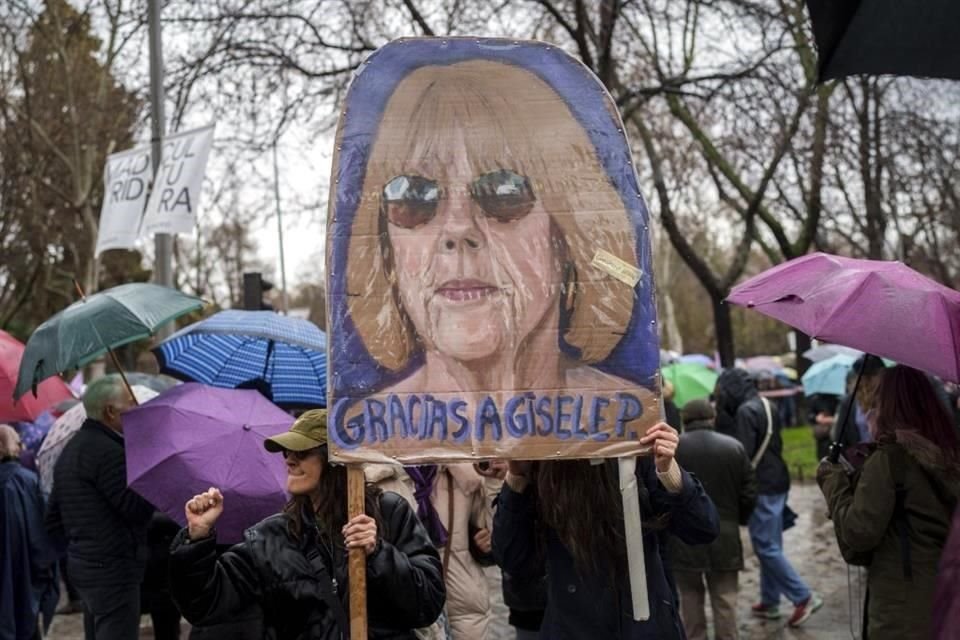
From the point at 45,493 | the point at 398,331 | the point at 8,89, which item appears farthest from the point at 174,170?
the point at 8,89

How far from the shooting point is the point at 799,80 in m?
11.7

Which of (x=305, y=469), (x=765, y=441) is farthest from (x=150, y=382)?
(x=305, y=469)

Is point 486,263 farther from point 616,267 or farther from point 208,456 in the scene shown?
point 208,456

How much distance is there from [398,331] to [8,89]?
755 inches

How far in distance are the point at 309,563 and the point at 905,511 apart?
6.88ft

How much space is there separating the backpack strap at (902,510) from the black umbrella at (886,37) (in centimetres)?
134

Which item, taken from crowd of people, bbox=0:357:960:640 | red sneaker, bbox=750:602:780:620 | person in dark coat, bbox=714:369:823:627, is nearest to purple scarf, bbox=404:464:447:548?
crowd of people, bbox=0:357:960:640

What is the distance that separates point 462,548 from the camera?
5.66 m

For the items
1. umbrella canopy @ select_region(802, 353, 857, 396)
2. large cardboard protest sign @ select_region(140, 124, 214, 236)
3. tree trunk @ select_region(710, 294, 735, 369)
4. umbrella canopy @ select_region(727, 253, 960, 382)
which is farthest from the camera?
tree trunk @ select_region(710, 294, 735, 369)

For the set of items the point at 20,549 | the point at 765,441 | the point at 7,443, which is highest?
the point at 7,443

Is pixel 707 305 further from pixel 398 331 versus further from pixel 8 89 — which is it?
pixel 398 331

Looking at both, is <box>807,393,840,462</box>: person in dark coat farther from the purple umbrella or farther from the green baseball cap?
the green baseball cap

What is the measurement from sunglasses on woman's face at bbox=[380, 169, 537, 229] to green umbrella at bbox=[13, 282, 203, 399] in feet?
7.25

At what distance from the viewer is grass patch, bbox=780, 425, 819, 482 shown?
58.7 feet
